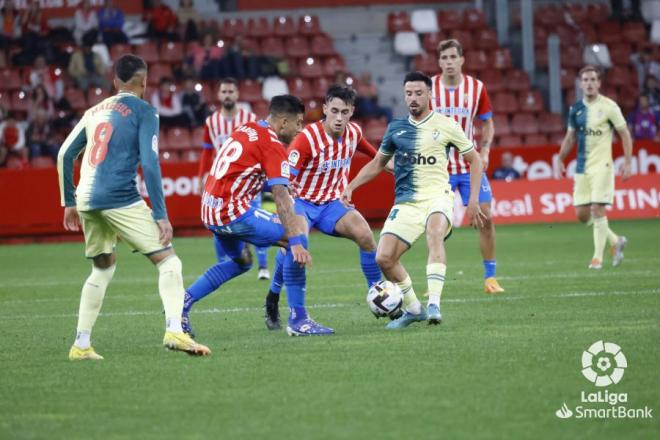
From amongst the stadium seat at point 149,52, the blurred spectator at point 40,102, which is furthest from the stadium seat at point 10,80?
the stadium seat at point 149,52

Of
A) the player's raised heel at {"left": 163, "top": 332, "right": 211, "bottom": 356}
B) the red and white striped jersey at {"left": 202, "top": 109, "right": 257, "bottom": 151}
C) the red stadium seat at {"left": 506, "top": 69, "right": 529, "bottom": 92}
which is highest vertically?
the red stadium seat at {"left": 506, "top": 69, "right": 529, "bottom": 92}

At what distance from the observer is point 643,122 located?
1052 inches

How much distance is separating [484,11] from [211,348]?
76.5 ft

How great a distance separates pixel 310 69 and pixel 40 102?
248 inches

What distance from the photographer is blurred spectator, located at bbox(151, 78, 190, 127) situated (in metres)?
26.3

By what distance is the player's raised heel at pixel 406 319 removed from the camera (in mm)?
10289

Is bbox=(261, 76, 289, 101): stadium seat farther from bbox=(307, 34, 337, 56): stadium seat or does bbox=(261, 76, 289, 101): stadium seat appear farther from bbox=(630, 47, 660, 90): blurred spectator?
bbox=(630, 47, 660, 90): blurred spectator

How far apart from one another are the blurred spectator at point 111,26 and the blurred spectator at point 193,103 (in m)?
2.37

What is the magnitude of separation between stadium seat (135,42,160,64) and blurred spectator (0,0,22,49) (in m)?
2.69

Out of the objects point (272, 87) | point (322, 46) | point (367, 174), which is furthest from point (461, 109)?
point (322, 46)

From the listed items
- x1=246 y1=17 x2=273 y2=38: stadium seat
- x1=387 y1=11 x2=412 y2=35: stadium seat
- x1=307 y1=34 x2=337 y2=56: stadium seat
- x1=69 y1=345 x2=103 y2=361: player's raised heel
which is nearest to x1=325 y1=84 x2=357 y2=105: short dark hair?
x1=69 y1=345 x2=103 y2=361: player's raised heel

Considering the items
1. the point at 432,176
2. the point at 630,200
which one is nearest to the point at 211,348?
the point at 432,176

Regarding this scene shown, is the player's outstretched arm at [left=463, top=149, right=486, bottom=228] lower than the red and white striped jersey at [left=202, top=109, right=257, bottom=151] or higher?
lower

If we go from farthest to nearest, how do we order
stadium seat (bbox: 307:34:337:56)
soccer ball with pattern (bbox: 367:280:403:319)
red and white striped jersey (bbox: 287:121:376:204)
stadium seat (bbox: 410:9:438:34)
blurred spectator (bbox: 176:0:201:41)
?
1. stadium seat (bbox: 410:9:438:34)
2. stadium seat (bbox: 307:34:337:56)
3. blurred spectator (bbox: 176:0:201:41)
4. red and white striped jersey (bbox: 287:121:376:204)
5. soccer ball with pattern (bbox: 367:280:403:319)
